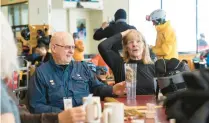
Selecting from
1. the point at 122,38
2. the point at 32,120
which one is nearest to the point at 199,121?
the point at 32,120

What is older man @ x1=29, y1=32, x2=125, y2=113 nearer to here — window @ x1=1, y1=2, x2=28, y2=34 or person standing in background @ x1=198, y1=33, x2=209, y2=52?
window @ x1=1, y1=2, x2=28, y2=34

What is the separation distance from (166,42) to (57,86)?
3034mm

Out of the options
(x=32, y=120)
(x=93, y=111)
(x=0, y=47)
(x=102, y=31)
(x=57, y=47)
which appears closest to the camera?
(x=0, y=47)

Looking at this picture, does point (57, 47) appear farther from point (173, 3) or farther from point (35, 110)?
point (173, 3)

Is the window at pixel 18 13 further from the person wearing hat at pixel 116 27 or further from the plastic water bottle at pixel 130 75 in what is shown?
the plastic water bottle at pixel 130 75

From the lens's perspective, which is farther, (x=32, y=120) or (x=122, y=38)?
(x=122, y=38)

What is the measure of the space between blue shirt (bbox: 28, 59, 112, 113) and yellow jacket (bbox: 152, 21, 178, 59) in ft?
8.55

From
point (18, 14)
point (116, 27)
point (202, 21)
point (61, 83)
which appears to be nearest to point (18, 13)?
point (18, 14)

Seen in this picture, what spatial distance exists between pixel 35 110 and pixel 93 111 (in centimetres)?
→ 120

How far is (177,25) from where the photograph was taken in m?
9.48

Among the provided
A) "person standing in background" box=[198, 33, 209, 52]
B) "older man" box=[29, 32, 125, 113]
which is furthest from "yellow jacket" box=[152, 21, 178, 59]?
"person standing in background" box=[198, 33, 209, 52]

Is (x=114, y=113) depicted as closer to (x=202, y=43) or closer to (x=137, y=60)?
(x=137, y=60)

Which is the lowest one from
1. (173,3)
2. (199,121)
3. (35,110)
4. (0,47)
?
(35,110)

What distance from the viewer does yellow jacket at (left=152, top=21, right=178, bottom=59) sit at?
520 cm
